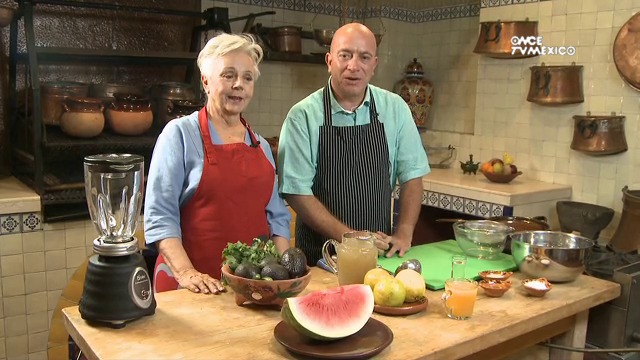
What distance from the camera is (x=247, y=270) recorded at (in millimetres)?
1770

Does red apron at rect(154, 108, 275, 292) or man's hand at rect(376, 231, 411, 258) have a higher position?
red apron at rect(154, 108, 275, 292)

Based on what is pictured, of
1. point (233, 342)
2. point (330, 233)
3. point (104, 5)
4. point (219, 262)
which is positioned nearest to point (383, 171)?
point (330, 233)

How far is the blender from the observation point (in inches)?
66.6

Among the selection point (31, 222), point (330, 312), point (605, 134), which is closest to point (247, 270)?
point (330, 312)

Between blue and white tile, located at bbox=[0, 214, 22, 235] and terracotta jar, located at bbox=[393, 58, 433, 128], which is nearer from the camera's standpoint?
blue and white tile, located at bbox=[0, 214, 22, 235]

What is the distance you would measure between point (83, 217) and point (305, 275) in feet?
7.28

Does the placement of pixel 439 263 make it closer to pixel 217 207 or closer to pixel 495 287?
pixel 495 287

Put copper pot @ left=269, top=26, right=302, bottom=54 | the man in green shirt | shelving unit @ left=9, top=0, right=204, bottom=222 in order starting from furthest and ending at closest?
copper pot @ left=269, top=26, right=302, bottom=54 < shelving unit @ left=9, top=0, right=204, bottom=222 < the man in green shirt

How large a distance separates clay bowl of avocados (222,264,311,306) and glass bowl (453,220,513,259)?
865 mm

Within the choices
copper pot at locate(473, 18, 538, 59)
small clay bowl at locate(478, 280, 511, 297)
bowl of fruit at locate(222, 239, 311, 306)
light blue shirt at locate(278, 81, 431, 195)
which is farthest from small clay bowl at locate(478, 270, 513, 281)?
copper pot at locate(473, 18, 538, 59)

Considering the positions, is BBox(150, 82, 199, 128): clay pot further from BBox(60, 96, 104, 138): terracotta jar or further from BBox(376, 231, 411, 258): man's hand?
BBox(376, 231, 411, 258): man's hand

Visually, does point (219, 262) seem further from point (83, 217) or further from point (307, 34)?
point (307, 34)

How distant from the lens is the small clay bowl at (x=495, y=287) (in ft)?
6.57

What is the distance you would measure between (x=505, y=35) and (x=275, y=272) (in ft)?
11.2
